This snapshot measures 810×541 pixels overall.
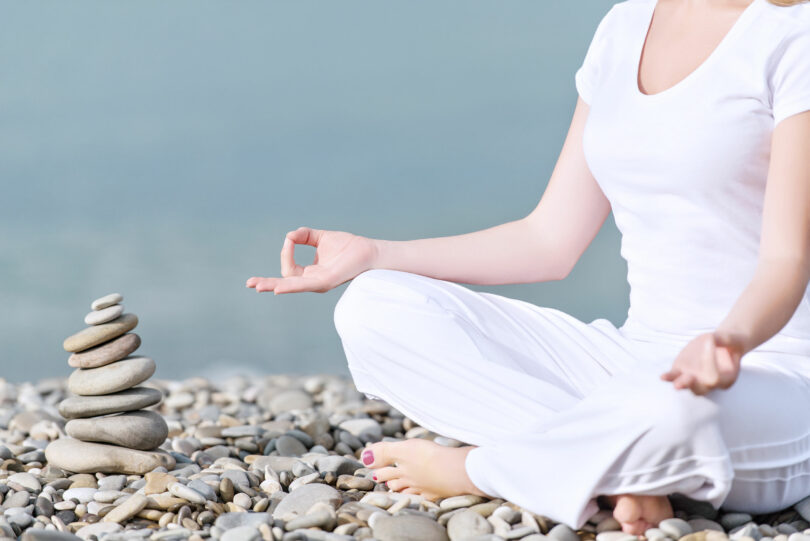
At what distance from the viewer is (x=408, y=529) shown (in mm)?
1878

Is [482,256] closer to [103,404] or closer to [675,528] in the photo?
[675,528]

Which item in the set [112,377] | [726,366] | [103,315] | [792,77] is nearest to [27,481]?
[112,377]

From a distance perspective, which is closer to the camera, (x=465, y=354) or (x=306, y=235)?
(x=465, y=354)

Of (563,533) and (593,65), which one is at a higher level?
(593,65)

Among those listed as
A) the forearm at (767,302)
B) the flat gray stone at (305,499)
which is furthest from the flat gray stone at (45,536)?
the forearm at (767,302)

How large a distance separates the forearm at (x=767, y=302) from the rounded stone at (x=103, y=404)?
1502mm

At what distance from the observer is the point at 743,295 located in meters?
1.75

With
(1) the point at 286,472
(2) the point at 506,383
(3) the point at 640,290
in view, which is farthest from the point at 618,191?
(1) the point at 286,472

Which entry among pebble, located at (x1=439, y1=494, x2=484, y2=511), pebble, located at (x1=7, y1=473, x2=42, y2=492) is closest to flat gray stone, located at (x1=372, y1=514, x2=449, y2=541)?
pebble, located at (x1=439, y1=494, x2=484, y2=511)

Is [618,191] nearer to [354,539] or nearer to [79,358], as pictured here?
[354,539]

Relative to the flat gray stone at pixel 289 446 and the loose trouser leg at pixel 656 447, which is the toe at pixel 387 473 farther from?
the flat gray stone at pixel 289 446

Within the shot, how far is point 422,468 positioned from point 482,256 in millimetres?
559

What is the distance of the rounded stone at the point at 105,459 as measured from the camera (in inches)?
97.9

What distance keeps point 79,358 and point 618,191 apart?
140 centimetres
